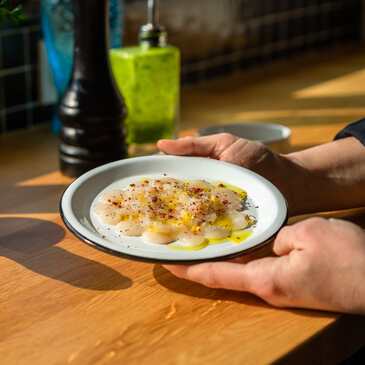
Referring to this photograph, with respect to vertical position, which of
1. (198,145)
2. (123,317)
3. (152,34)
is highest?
(152,34)

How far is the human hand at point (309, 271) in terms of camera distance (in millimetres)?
868

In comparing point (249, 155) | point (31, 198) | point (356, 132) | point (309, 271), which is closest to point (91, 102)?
point (31, 198)

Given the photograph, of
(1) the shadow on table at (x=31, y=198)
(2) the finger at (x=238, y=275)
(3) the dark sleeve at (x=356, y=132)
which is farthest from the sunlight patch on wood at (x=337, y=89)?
(2) the finger at (x=238, y=275)

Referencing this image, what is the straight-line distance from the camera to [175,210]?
3.33 feet

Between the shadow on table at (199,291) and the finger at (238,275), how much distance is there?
0.02 m

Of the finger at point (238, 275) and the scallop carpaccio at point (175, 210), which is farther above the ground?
the scallop carpaccio at point (175, 210)

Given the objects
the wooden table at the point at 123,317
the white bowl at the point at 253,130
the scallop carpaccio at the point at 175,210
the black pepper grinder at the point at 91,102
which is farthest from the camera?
the white bowl at the point at 253,130

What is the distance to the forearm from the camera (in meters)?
1.14

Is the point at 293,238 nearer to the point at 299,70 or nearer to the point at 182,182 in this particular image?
the point at 182,182

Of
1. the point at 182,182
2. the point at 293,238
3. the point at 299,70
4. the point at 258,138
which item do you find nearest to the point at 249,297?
the point at 293,238

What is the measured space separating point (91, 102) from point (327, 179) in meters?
0.38

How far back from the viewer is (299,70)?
208 cm

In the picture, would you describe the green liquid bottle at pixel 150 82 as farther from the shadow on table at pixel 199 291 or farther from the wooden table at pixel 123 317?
the shadow on table at pixel 199 291

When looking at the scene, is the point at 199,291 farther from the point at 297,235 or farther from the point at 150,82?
the point at 150,82
